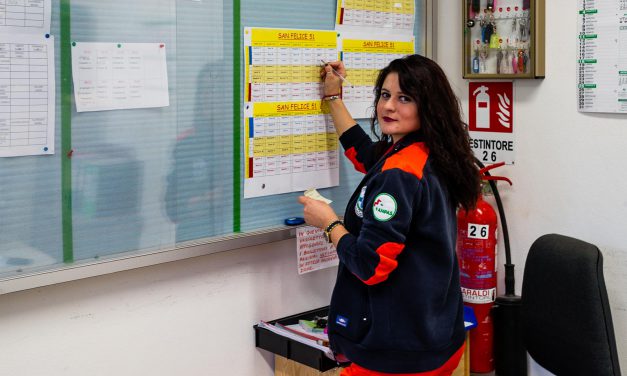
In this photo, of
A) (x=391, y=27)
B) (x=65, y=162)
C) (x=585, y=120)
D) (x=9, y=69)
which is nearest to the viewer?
(x=9, y=69)

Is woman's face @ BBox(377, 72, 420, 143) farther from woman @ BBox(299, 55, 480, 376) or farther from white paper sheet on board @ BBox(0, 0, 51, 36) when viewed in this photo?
white paper sheet on board @ BBox(0, 0, 51, 36)

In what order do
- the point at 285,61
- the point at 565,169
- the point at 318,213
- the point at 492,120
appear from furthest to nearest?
the point at 492,120, the point at 565,169, the point at 285,61, the point at 318,213

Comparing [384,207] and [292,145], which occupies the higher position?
[292,145]

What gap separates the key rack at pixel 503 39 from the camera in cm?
273

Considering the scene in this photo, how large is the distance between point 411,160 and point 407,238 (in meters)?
0.20

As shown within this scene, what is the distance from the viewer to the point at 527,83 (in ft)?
9.26

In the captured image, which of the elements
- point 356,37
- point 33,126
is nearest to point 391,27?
point 356,37

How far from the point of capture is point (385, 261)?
191cm

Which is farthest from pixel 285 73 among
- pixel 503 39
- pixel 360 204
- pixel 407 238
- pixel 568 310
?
pixel 568 310

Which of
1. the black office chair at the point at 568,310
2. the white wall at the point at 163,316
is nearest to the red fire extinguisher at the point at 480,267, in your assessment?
the white wall at the point at 163,316

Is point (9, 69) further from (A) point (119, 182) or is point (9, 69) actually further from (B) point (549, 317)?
(B) point (549, 317)

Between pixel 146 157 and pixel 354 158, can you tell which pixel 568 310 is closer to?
pixel 354 158

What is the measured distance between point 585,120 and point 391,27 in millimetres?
756

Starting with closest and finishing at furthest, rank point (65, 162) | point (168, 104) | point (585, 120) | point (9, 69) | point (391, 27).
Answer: point (9, 69) < point (65, 162) < point (168, 104) < point (585, 120) < point (391, 27)
